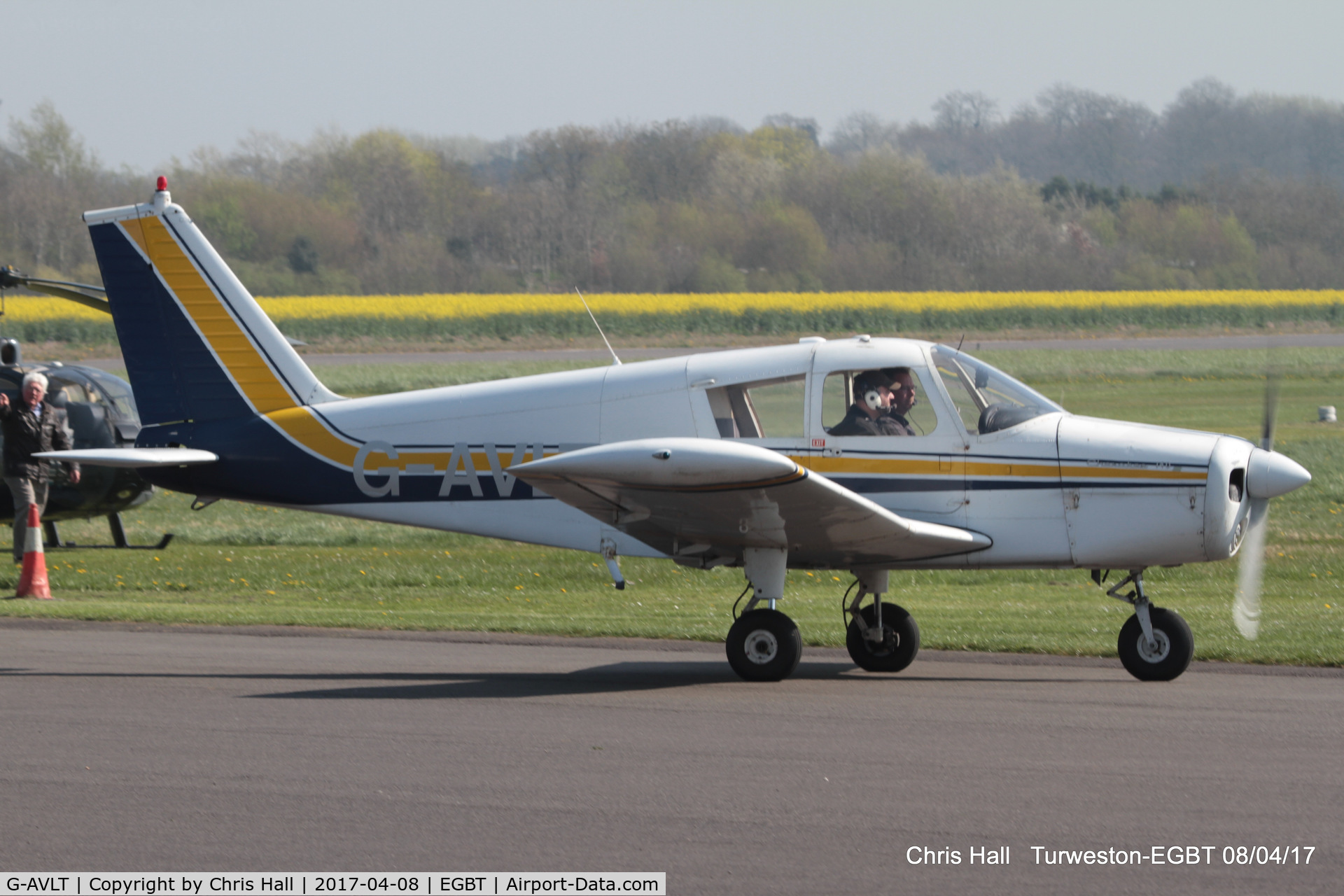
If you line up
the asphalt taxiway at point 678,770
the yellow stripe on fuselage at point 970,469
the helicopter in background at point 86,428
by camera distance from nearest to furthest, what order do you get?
the asphalt taxiway at point 678,770 < the yellow stripe on fuselage at point 970,469 < the helicopter in background at point 86,428

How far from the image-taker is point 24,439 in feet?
46.4

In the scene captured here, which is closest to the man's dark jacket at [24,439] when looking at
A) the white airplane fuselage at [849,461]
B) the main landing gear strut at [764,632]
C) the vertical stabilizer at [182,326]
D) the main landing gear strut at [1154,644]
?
the vertical stabilizer at [182,326]

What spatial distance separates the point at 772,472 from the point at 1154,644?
298cm

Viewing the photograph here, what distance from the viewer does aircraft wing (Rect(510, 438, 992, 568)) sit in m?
8.14

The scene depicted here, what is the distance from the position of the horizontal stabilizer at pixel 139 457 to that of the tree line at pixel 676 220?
125 ft

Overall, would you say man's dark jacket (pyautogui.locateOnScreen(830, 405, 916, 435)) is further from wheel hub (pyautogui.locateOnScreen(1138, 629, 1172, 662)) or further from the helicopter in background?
the helicopter in background

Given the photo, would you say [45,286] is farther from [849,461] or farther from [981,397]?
[981,397]

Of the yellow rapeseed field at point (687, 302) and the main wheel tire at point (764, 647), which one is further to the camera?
the yellow rapeseed field at point (687, 302)

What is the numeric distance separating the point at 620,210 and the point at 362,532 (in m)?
34.0

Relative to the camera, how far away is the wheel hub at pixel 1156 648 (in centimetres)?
910

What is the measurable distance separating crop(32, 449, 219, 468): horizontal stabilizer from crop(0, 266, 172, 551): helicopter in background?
19.7 feet

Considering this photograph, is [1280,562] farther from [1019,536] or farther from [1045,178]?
[1045,178]

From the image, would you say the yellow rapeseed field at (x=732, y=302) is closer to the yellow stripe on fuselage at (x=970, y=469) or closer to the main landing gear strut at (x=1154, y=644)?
the yellow stripe on fuselage at (x=970, y=469)
